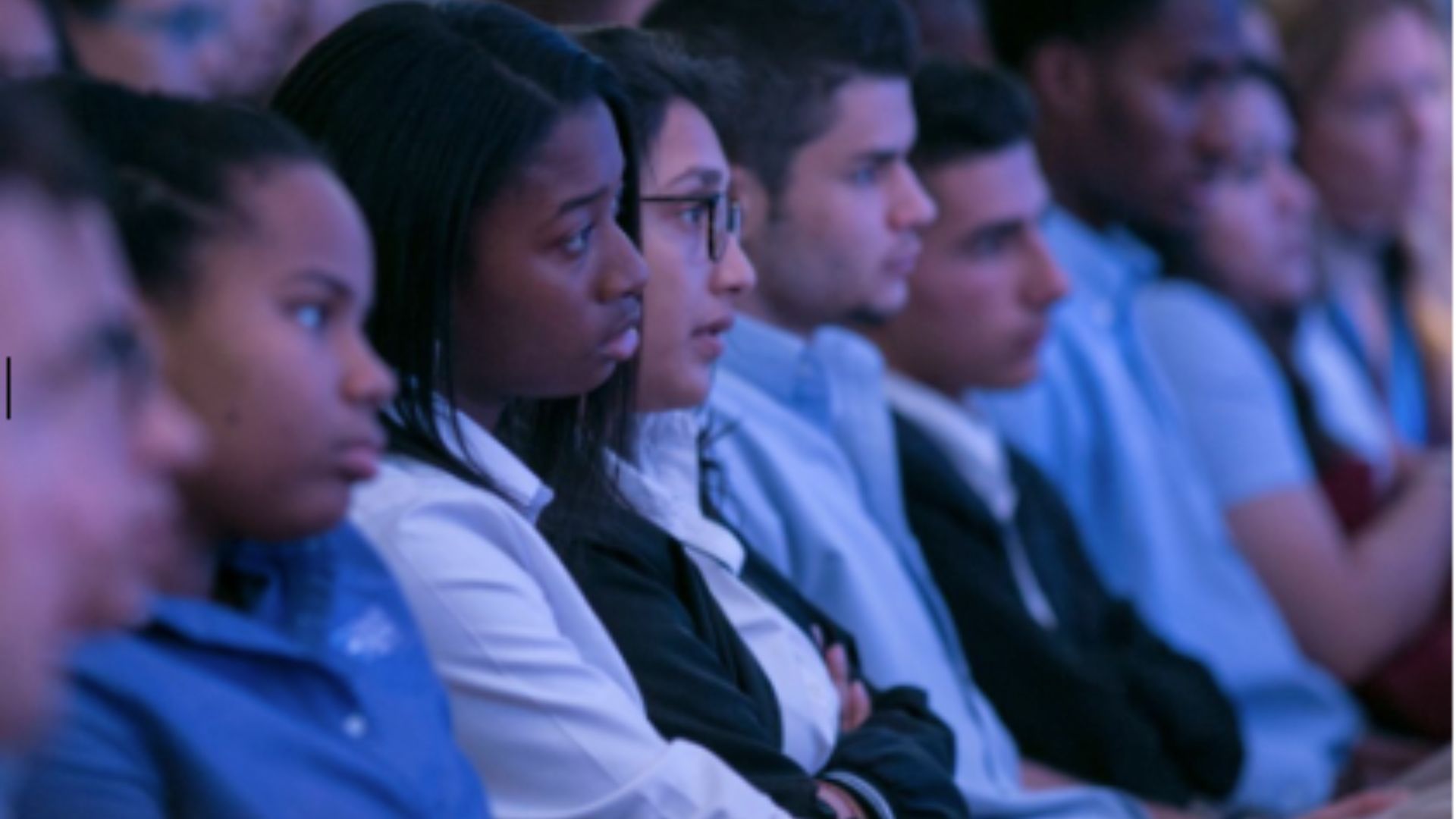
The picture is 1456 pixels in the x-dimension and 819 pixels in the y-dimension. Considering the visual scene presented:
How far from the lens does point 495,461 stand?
5.14 ft

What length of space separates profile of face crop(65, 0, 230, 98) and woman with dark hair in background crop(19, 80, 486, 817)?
3.93 ft

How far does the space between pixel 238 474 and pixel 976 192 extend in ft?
5.21

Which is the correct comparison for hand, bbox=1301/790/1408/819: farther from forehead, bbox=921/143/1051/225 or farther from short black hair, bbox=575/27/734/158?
short black hair, bbox=575/27/734/158

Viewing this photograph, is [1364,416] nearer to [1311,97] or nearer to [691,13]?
[1311,97]

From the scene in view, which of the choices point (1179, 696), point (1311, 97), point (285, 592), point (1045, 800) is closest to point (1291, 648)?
point (1179, 696)

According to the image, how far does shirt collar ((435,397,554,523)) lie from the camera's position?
1.54m

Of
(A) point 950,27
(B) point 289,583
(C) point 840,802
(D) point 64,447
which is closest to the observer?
(D) point 64,447

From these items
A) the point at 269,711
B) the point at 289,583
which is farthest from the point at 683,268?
the point at 269,711

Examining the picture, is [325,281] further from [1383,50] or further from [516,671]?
[1383,50]

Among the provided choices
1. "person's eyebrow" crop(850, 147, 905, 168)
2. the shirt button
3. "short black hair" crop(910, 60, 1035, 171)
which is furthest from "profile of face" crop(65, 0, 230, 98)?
the shirt button

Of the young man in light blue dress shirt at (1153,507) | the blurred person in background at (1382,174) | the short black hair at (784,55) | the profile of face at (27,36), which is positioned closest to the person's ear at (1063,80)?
the young man in light blue dress shirt at (1153,507)

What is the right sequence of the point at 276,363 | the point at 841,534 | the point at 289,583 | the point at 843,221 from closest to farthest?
the point at 276,363 → the point at 289,583 → the point at 841,534 → the point at 843,221

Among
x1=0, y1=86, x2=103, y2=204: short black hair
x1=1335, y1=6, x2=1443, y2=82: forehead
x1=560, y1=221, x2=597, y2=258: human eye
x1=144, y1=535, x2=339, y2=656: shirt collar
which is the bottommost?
x1=1335, y1=6, x2=1443, y2=82: forehead

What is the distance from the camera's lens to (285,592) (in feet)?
4.28
